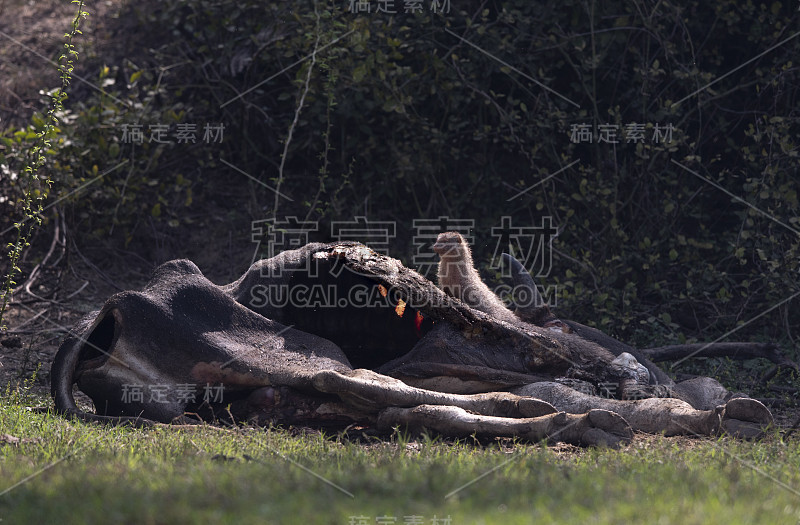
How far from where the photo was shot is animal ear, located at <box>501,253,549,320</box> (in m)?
5.45

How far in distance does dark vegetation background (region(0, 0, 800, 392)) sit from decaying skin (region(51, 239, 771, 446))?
262 centimetres

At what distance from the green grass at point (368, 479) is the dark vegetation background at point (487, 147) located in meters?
3.66

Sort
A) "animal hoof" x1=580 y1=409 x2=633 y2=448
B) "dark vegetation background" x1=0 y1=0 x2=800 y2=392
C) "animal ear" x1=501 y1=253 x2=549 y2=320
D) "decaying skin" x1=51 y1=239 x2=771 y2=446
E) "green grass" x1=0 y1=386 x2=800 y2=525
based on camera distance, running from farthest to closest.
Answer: "dark vegetation background" x1=0 y1=0 x2=800 y2=392 → "animal ear" x1=501 y1=253 x2=549 y2=320 → "decaying skin" x1=51 y1=239 x2=771 y2=446 → "animal hoof" x1=580 y1=409 x2=633 y2=448 → "green grass" x1=0 y1=386 x2=800 y2=525

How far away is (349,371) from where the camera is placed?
4582 millimetres

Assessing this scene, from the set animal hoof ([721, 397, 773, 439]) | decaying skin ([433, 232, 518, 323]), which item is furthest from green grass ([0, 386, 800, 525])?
decaying skin ([433, 232, 518, 323])

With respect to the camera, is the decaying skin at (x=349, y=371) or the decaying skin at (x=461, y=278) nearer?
the decaying skin at (x=349, y=371)

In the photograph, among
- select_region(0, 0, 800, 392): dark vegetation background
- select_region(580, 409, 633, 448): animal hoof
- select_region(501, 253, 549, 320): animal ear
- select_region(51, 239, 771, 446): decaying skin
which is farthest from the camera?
select_region(0, 0, 800, 392): dark vegetation background

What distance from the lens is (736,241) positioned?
7.55 m

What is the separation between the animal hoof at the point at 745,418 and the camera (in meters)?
4.09

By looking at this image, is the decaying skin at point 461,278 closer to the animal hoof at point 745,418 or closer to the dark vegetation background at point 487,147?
the animal hoof at point 745,418

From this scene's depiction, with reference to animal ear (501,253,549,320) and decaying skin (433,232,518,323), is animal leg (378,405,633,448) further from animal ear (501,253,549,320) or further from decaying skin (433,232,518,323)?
animal ear (501,253,549,320)

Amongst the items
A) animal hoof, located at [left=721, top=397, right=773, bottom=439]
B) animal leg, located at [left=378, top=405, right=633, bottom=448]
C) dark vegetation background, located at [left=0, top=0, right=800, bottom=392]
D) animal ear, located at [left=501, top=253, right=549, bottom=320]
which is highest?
dark vegetation background, located at [left=0, top=0, right=800, bottom=392]

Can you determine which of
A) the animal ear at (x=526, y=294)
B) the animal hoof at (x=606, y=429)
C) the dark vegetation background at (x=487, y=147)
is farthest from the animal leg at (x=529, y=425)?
the dark vegetation background at (x=487, y=147)

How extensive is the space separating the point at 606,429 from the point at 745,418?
0.68m
